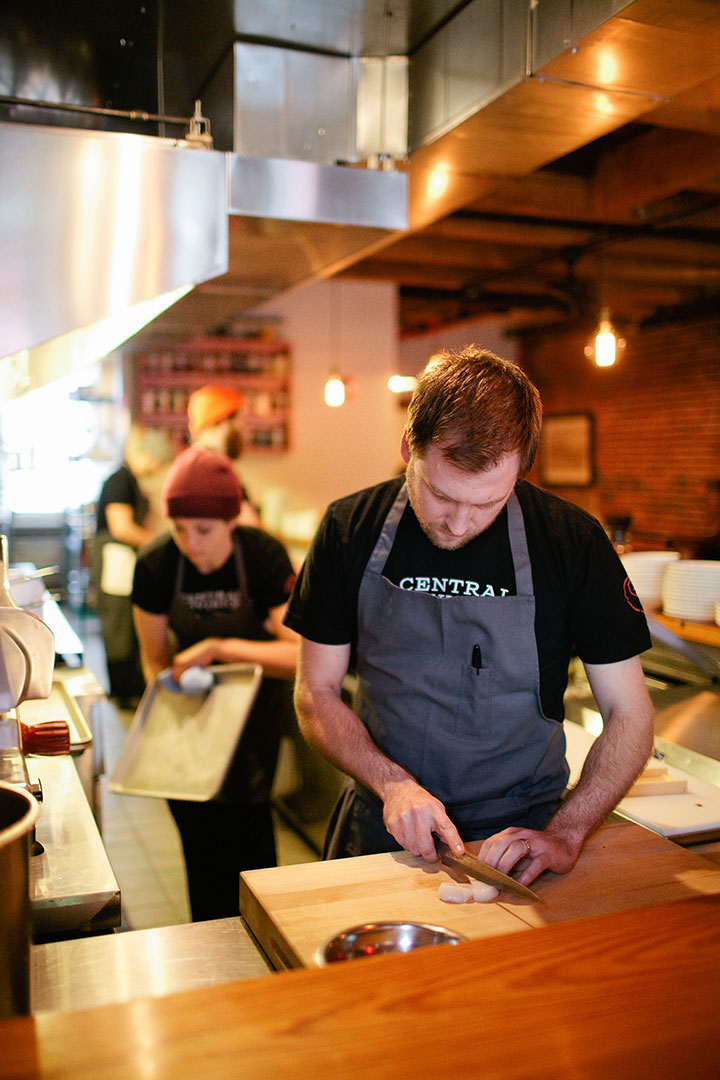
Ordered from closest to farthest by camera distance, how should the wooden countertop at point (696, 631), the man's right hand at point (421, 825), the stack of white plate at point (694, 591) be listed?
the man's right hand at point (421, 825) < the wooden countertop at point (696, 631) < the stack of white plate at point (694, 591)

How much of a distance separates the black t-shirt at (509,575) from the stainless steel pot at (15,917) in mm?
1031

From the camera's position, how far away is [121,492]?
17.5 feet

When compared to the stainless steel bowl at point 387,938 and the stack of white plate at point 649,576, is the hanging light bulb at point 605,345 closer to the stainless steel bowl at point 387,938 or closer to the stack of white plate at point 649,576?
the stack of white plate at point 649,576

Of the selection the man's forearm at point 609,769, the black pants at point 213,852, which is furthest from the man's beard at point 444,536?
the black pants at point 213,852

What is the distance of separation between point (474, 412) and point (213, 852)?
1823 mm

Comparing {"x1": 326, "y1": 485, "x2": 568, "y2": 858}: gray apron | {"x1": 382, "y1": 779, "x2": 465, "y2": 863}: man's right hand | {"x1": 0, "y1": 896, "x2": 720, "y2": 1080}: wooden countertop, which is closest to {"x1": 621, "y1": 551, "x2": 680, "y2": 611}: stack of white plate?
{"x1": 326, "y1": 485, "x2": 568, "y2": 858}: gray apron

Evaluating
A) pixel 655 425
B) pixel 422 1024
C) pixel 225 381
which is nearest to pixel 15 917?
pixel 422 1024

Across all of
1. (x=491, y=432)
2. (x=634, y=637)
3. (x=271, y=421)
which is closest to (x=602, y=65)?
(x=491, y=432)

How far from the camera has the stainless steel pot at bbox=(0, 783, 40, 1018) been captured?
77 cm

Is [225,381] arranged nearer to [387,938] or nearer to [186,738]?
[186,738]

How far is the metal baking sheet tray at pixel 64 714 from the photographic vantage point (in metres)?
2.04

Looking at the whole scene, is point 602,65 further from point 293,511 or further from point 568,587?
point 293,511

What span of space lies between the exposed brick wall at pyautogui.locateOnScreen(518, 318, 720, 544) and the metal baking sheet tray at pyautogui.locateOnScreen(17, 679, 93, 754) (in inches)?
272

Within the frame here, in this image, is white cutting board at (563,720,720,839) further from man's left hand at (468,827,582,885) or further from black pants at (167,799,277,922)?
black pants at (167,799,277,922)
